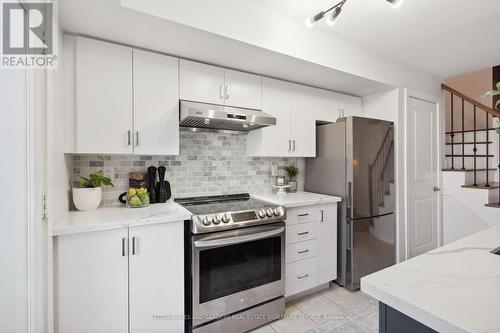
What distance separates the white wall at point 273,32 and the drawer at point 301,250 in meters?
1.66

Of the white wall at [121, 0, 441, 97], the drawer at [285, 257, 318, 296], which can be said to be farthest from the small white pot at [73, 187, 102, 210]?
the drawer at [285, 257, 318, 296]

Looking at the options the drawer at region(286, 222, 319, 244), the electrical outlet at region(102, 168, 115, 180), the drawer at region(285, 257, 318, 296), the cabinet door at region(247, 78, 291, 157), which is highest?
the cabinet door at region(247, 78, 291, 157)

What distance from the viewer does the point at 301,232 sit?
2207mm

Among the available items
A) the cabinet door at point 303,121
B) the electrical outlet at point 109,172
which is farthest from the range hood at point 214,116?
the electrical outlet at point 109,172

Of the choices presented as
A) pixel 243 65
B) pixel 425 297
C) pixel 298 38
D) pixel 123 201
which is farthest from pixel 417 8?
pixel 123 201

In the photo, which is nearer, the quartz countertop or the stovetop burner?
the quartz countertop

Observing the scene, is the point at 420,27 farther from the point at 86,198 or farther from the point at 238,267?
the point at 86,198

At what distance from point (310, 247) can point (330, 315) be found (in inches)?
22.5

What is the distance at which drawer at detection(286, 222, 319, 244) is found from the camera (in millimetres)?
2141

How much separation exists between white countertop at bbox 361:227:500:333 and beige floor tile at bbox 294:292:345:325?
1.28 meters

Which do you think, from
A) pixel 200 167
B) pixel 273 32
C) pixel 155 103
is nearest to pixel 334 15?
pixel 273 32

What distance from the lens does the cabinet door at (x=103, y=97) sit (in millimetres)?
1599

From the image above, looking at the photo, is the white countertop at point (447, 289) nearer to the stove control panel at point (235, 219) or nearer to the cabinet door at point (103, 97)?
the stove control panel at point (235, 219)

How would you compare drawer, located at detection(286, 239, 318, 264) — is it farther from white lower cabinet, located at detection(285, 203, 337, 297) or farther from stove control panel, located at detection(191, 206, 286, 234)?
stove control panel, located at detection(191, 206, 286, 234)
